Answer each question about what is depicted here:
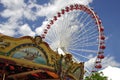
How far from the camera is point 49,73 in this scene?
22484mm

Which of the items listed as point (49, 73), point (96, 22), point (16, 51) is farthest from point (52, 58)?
point (96, 22)

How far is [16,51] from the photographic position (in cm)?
2150

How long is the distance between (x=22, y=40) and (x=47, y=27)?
56.7ft

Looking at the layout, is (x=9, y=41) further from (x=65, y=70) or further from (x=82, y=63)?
(x=82, y=63)

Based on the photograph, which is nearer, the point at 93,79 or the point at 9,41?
the point at 9,41

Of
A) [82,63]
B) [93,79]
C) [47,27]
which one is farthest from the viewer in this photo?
[93,79]

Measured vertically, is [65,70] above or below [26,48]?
below

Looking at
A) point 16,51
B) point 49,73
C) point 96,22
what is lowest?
point 49,73

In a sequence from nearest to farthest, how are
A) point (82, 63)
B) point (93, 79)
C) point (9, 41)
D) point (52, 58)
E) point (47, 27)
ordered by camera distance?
point (9, 41) < point (52, 58) < point (82, 63) < point (47, 27) < point (93, 79)

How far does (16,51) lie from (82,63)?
792cm

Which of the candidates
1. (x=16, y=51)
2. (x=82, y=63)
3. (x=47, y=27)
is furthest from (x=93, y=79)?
(x=16, y=51)

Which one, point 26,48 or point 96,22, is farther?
point 96,22

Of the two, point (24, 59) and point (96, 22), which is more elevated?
point (96, 22)

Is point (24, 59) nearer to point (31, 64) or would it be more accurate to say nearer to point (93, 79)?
point (31, 64)
